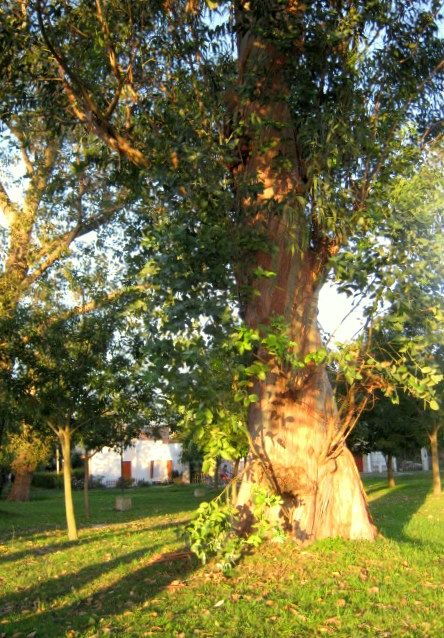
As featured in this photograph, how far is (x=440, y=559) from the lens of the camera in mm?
8625

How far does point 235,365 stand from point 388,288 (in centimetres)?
208

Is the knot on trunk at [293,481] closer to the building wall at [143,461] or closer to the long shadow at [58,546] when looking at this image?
the long shadow at [58,546]

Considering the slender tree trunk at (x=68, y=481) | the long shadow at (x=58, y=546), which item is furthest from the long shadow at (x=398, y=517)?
the slender tree trunk at (x=68, y=481)

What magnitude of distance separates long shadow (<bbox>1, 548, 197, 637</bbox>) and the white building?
4681 centimetres

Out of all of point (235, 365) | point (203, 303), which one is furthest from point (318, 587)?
point (203, 303)

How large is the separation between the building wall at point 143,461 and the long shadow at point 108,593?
47138 millimetres

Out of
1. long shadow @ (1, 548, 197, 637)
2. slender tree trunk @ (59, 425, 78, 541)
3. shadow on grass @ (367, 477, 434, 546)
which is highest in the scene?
slender tree trunk @ (59, 425, 78, 541)

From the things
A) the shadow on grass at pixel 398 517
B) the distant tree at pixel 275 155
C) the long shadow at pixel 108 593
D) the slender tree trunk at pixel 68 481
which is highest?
A: the distant tree at pixel 275 155

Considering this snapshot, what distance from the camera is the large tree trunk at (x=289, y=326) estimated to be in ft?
28.6

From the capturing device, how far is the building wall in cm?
5550

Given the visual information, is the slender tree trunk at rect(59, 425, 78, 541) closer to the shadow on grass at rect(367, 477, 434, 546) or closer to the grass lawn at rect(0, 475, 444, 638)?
the grass lawn at rect(0, 475, 444, 638)

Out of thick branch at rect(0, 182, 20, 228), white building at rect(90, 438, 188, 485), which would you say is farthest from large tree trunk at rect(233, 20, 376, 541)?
white building at rect(90, 438, 188, 485)

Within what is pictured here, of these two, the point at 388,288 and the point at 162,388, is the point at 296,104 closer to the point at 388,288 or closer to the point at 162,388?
the point at 388,288

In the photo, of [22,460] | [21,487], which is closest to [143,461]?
[21,487]
